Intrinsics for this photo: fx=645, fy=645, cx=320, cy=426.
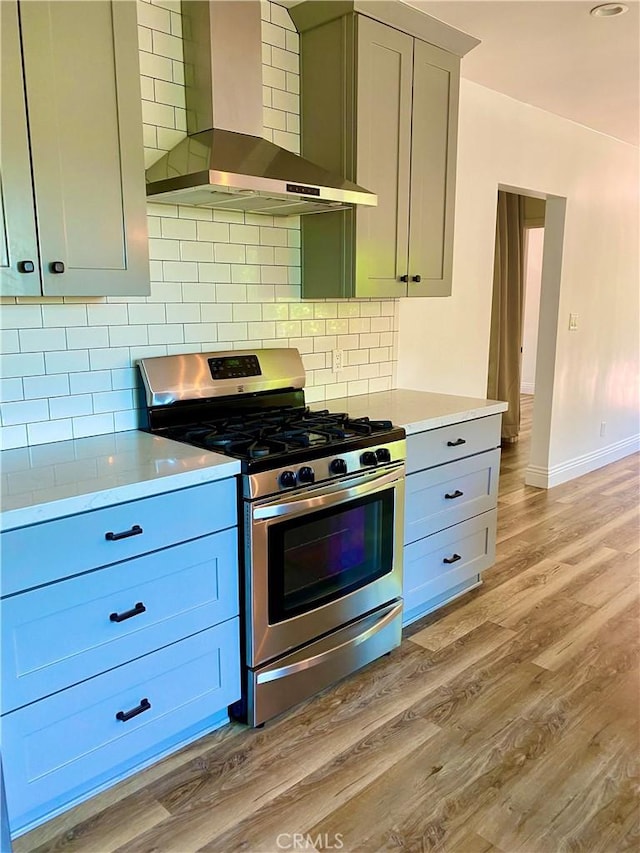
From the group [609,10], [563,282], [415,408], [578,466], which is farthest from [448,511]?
[578,466]

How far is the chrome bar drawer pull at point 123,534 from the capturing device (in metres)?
1.78

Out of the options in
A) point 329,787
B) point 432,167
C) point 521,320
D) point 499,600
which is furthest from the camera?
point 521,320

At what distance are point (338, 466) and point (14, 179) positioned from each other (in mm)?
1331

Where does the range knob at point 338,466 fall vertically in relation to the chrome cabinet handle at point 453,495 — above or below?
above

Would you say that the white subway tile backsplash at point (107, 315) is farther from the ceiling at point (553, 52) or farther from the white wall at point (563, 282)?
the white wall at point (563, 282)

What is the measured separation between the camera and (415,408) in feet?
9.82

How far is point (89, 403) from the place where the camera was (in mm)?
2365

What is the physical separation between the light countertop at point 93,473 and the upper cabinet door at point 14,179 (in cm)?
53

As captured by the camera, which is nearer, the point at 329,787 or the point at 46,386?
the point at 329,787

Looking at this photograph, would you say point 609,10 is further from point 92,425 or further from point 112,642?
A: point 112,642

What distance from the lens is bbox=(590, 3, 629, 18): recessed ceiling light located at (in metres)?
2.77

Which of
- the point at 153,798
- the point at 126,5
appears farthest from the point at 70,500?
the point at 126,5

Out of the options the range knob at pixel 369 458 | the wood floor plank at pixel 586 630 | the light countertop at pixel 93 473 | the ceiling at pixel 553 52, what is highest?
the ceiling at pixel 553 52

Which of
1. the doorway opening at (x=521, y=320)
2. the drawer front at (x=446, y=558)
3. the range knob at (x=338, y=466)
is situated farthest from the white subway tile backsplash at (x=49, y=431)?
the doorway opening at (x=521, y=320)
